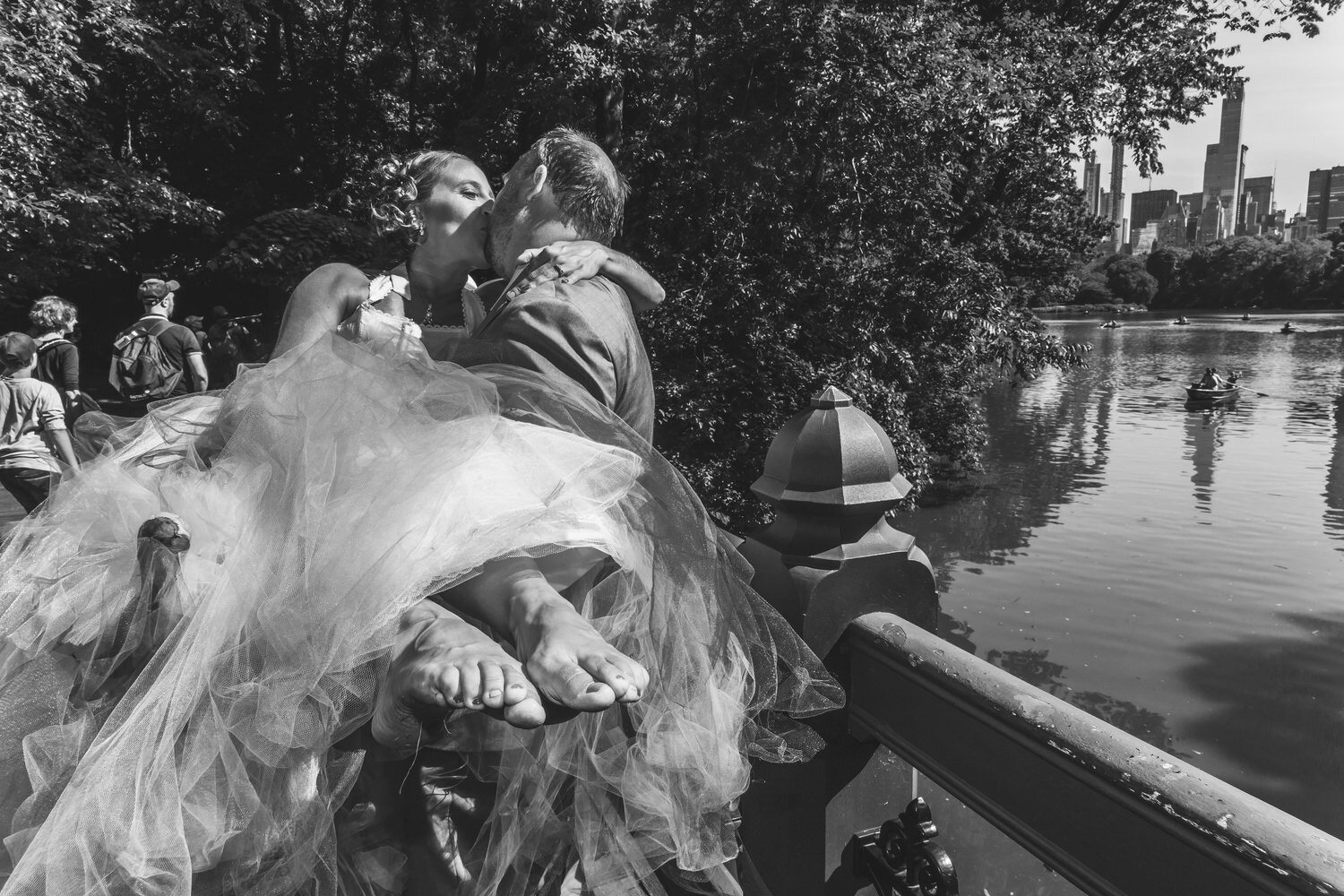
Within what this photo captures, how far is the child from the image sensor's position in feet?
16.5

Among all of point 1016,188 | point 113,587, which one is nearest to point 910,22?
point 1016,188

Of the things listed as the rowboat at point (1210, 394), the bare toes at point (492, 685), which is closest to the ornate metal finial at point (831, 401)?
the bare toes at point (492, 685)

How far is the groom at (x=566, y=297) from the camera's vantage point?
1658 mm

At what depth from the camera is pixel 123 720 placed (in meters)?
1.29

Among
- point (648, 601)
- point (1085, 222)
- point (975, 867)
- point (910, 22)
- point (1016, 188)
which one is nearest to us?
point (648, 601)

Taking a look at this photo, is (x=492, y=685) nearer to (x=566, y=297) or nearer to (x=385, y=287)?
(x=566, y=297)

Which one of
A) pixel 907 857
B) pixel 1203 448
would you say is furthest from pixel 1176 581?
pixel 907 857

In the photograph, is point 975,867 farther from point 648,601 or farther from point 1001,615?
point 1001,615

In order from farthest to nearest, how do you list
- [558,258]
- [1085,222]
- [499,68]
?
1. [1085,222]
2. [499,68]
3. [558,258]

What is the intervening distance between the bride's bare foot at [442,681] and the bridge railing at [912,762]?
104cm

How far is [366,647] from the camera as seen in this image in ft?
3.98

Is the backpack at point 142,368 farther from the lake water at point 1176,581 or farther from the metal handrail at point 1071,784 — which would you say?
the lake water at point 1176,581

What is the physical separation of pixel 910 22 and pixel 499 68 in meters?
6.17

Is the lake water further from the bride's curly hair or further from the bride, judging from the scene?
the bride's curly hair
